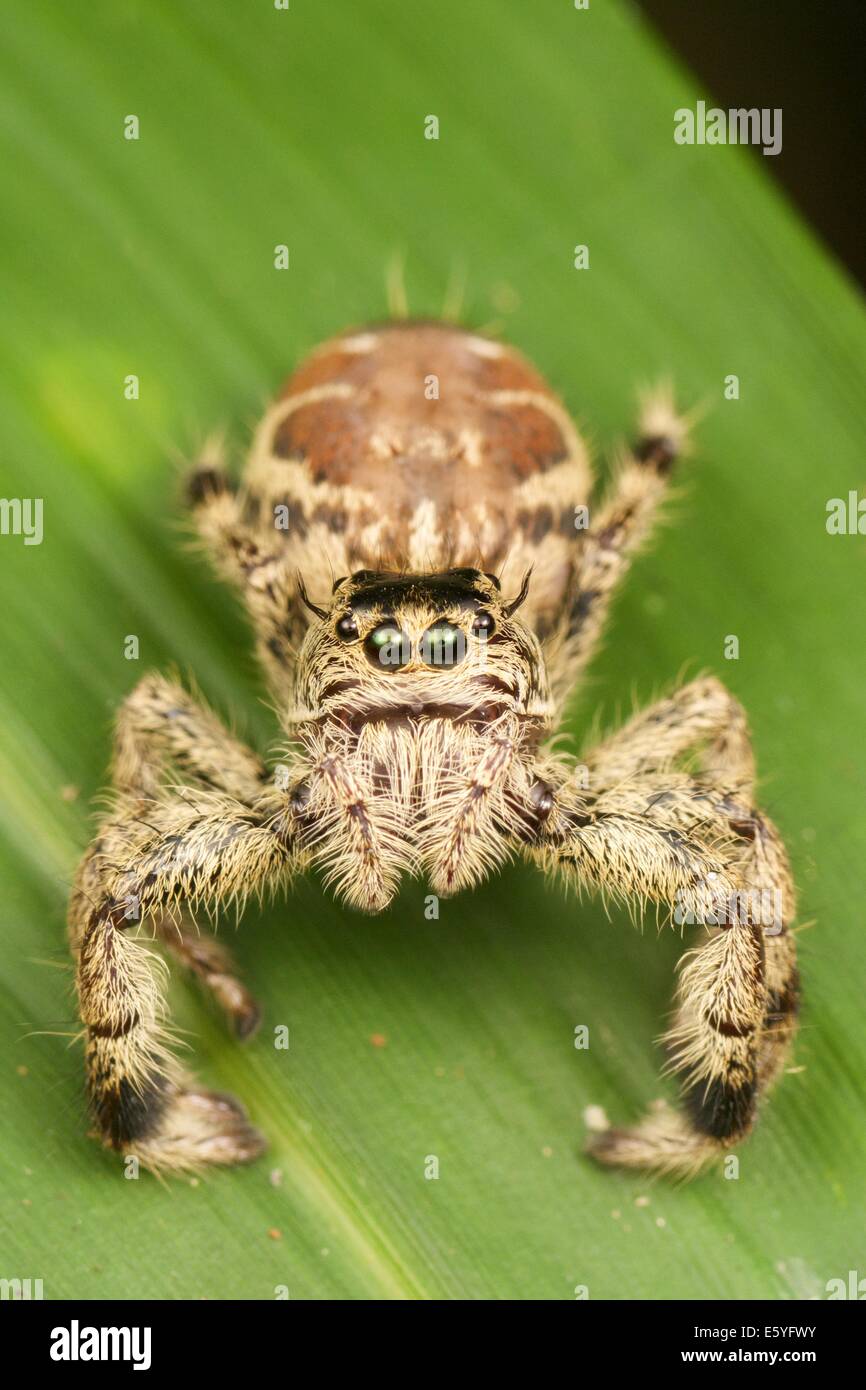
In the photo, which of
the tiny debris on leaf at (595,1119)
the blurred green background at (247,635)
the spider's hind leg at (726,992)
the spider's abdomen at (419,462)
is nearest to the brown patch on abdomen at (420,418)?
the spider's abdomen at (419,462)

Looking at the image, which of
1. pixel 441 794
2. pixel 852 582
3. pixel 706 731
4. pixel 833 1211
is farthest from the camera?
pixel 852 582

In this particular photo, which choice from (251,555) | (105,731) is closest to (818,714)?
(251,555)

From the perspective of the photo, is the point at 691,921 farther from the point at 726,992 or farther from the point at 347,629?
the point at 347,629

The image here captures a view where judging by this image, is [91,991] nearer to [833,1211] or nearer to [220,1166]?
[220,1166]

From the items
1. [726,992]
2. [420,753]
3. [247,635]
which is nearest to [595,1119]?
[726,992]

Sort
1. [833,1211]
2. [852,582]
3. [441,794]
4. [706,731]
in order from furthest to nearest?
[852,582] < [706,731] < [833,1211] < [441,794]

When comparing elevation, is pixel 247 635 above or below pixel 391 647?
above

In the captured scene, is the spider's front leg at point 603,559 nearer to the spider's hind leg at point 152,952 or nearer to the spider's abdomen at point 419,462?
the spider's abdomen at point 419,462
